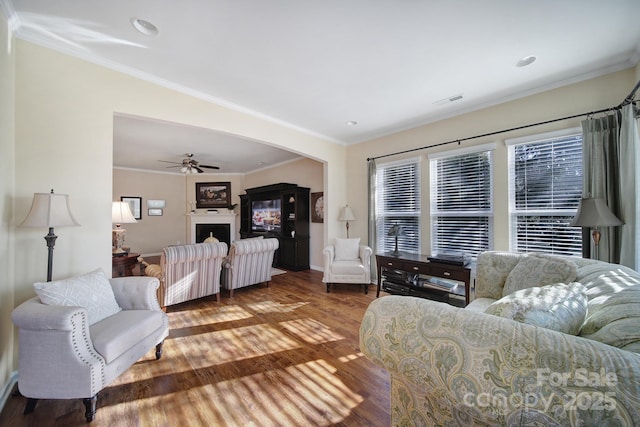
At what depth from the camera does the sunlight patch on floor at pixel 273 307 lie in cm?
332

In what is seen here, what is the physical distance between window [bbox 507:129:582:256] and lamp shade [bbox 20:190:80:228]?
15.0 feet

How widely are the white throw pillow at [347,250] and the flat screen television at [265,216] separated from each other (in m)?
2.36

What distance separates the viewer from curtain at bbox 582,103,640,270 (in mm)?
2137

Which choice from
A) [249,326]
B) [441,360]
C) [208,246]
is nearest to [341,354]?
[249,326]

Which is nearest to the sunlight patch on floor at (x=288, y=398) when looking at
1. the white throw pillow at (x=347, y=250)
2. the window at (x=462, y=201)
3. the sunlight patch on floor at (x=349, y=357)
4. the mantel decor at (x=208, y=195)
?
the sunlight patch on floor at (x=349, y=357)

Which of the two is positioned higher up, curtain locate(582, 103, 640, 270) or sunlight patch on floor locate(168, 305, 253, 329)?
curtain locate(582, 103, 640, 270)

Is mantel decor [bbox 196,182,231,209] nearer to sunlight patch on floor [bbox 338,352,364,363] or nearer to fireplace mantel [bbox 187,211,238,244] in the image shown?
fireplace mantel [bbox 187,211,238,244]

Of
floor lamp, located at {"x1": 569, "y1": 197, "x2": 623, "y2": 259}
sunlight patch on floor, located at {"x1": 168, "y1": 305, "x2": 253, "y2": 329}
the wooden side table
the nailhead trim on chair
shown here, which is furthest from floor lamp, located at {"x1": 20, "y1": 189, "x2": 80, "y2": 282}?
floor lamp, located at {"x1": 569, "y1": 197, "x2": 623, "y2": 259}

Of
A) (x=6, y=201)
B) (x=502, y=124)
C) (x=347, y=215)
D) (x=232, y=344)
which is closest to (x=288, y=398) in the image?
(x=232, y=344)

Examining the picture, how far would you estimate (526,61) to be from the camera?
7.64 ft

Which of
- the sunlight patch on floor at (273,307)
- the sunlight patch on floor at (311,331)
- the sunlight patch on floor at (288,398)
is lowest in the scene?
the sunlight patch on floor at (288,398)

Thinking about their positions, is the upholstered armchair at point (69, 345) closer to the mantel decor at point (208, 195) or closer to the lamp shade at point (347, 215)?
the lamp shade at point (347, 215)

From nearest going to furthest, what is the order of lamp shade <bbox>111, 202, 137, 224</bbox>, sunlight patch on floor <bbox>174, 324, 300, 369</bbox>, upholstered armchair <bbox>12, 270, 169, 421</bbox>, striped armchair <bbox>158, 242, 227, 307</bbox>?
upholstered armchair <bbox>12, 270, 169, 421</bbox>, sunlight patch on floor <bbox>174, 324, 300, 369</bbox>, lamp shade <bbox>111, 202, 137, 224</bbox>, striped armchair <bbox>158, 242, 227, 307</bbox>

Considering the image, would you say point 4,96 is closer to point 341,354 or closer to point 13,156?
point 13,156
